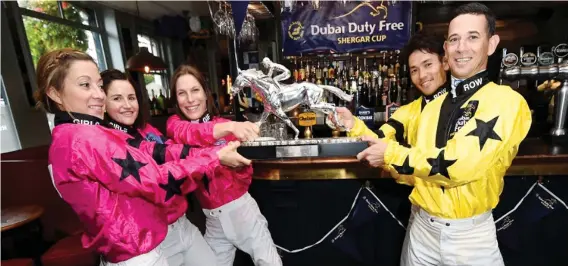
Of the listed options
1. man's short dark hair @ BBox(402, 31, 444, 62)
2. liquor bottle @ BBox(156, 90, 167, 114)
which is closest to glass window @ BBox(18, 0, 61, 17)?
liquor bottle @ BBox(156, 90, 167, 114)

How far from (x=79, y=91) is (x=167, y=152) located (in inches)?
21.7

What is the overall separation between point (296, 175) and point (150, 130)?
1102 mm

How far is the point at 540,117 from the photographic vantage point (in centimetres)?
297

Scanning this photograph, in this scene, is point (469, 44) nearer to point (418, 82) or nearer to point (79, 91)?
point (418, 82)

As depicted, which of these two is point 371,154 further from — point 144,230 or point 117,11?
point 117,11

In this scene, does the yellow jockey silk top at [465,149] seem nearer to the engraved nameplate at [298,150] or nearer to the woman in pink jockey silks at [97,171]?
the engraved nameplate at [298,150]

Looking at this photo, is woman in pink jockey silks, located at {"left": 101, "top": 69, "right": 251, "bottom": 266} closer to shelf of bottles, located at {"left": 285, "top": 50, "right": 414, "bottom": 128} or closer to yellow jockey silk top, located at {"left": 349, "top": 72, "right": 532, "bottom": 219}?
yellow jockey silk top, located at {"left": 349, "top": 72, "right": 532, "bottom": 219}

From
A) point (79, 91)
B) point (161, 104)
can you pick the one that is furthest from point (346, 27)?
point (161, 104)

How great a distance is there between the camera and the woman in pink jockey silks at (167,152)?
1647 mm

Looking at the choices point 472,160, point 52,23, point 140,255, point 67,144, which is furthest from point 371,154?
point 52,23

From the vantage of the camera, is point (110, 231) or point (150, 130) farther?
point (150, 130)

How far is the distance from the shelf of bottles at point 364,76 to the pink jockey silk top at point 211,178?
2.66 metres

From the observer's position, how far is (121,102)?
5.49 ft

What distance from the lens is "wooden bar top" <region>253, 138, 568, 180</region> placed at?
6.63ft
